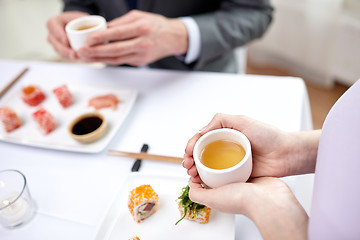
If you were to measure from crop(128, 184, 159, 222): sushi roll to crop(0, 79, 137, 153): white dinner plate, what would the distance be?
0.27 meters

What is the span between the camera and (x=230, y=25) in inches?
54.2

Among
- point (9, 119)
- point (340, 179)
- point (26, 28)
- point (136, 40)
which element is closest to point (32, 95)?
point (9, 119)

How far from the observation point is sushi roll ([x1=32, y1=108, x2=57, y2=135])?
44.3 inches

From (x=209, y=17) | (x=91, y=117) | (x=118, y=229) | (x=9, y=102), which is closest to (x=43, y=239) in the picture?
(x=118, y=229)

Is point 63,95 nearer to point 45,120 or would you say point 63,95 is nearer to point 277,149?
point 45,120

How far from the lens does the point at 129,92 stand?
126 centimetres

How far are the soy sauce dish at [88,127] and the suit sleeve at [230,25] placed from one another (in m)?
0.51

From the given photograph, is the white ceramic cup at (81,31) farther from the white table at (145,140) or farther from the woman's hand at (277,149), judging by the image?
the woman's hand at (277,149)

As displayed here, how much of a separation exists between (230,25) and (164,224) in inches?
35.9

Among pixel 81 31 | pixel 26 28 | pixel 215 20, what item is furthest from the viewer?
pixel 26 28

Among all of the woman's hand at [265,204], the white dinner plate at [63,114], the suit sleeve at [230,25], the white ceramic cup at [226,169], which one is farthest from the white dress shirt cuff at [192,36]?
the woman's hand at [265,204]

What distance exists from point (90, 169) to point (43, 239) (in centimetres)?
24

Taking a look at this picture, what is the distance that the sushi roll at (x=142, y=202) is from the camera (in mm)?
810

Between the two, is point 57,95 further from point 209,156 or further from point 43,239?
point 209,156
